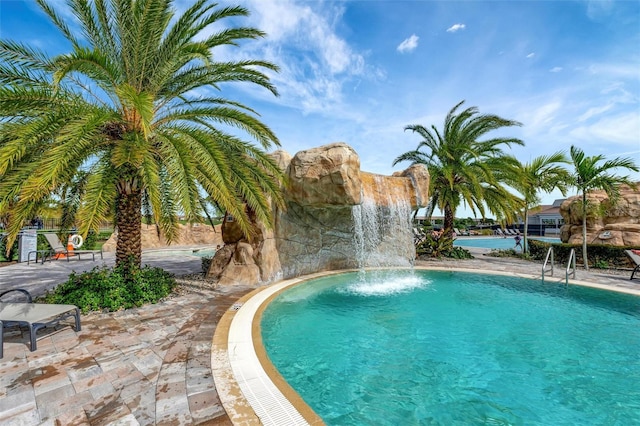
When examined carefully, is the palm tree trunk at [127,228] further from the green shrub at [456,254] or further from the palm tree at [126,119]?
the green shrub at [456,254]

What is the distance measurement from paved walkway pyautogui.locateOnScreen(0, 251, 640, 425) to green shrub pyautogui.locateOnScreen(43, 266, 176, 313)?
308 mm

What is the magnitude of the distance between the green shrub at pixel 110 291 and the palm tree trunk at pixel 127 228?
29cm

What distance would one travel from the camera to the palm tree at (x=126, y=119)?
515 centimetres

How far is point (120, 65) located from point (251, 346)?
22.9 ft

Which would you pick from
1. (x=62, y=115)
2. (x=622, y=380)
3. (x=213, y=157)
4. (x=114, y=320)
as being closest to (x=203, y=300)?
(x=114, y=320)

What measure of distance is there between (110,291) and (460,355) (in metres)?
7.46

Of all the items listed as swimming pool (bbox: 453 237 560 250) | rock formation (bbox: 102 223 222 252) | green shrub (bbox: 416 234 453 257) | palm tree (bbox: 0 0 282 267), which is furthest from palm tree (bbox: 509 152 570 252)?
rock formation (bbox: 102 223 222 252)

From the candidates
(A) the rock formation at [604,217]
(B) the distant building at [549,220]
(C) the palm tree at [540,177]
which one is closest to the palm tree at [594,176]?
(C) the palm tree at [540,177]

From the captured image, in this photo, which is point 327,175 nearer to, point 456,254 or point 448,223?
point 448,223

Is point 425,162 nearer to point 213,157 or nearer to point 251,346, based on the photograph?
point 213,157

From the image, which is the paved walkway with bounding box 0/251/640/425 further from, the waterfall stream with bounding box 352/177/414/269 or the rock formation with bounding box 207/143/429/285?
the waterfall stream with bounding box 352/177/414/269

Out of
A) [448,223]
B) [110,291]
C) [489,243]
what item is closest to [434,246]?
[448,223]

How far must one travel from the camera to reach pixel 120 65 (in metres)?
6.65

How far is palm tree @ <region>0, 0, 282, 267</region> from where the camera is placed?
515cm
